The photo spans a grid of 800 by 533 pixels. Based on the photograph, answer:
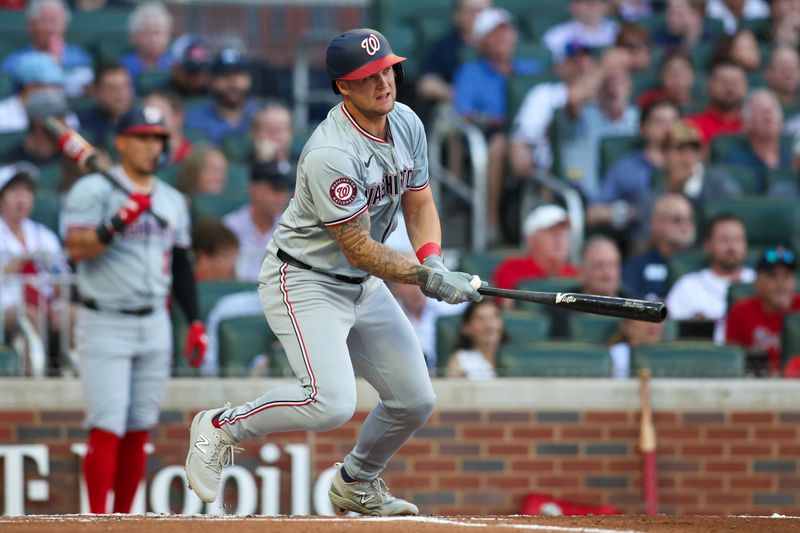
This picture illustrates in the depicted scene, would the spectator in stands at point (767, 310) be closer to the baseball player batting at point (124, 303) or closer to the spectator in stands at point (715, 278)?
the spectator in stands at point (715, 278)

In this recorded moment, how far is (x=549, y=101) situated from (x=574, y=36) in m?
1.35

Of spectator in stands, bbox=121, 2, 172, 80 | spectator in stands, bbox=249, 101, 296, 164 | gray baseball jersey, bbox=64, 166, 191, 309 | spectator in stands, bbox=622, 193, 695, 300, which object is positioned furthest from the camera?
spectator in stands, bbox=121, 2, 172, 80

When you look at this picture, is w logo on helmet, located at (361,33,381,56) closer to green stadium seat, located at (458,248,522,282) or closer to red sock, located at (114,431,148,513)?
red sock, located at (114,431,148,513)

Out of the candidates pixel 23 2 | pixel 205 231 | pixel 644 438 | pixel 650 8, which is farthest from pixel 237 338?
pixel 650 8

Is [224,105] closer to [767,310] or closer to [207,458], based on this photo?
[767,310]

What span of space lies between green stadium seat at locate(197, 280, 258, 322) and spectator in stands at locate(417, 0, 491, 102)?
2794 mm

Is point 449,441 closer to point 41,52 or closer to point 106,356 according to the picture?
point 106,356

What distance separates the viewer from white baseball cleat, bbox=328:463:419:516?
5199mm

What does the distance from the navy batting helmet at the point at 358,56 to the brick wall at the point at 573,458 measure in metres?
2.81

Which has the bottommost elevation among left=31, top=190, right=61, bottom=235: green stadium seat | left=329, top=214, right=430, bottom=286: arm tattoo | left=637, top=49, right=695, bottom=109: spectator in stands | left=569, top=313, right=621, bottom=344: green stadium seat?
left=569, top=313, right=621, bottom=344: green stadium seat

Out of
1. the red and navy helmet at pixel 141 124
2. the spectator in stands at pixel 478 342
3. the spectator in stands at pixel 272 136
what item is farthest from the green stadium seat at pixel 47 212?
the spectator in stands at pixel 478 342

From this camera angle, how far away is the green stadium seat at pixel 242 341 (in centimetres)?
717

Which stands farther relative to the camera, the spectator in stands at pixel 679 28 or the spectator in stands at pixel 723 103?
the spectator in stands at pixel 679 28

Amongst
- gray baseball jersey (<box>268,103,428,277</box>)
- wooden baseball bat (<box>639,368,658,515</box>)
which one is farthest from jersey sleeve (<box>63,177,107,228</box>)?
wooden baseball bat (<box>639,368,658,515</box>)
